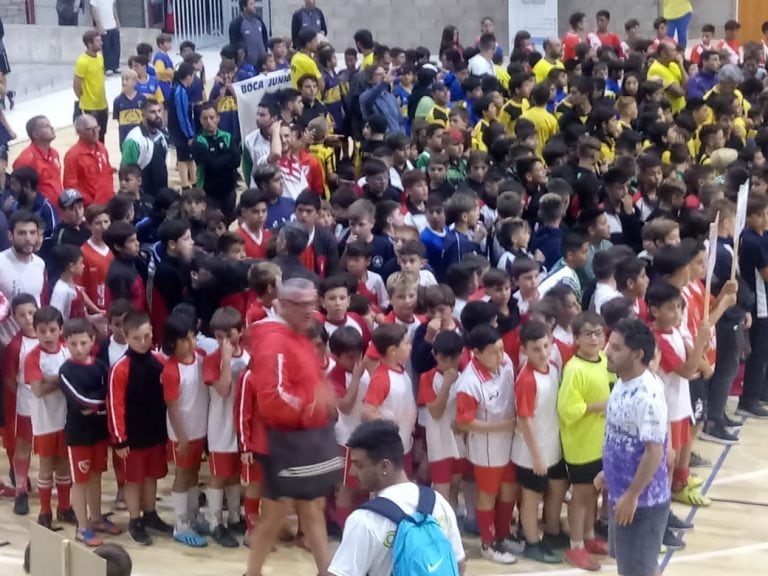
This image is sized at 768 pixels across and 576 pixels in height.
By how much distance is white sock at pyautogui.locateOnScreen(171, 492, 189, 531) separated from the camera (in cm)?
758

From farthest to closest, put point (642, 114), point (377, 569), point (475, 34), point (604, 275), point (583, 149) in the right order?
1. point (475, 34)
2. point (642, 114)
3. point (583, 149)
4. point (604, 275)
5. point (377, 569)

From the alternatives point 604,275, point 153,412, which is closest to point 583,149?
point 604,275

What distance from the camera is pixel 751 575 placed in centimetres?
716

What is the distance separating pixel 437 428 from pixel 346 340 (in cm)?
70

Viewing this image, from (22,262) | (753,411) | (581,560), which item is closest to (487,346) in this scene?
(581,560)

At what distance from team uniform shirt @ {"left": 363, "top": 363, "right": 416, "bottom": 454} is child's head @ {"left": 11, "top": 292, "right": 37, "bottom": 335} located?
6.89 feet

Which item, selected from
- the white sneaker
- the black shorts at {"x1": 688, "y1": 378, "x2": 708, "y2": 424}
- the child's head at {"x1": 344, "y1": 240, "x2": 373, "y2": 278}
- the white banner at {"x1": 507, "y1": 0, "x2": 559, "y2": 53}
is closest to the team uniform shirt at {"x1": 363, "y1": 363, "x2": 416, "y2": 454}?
the white sneaker

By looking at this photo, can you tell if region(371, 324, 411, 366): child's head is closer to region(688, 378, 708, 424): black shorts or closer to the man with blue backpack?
region(688, 378, 708, 424): black shorts

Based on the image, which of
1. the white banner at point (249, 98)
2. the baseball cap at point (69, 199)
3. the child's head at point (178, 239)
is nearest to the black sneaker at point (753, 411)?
the child's head at point (178, 239)

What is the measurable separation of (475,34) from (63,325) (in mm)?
17317

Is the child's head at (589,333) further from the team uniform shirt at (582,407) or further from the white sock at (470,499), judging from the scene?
the white sock at (470,499)

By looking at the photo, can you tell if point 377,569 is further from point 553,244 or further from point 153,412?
point 553,244

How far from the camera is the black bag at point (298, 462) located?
20.5ft

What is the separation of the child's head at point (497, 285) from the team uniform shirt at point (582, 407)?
2.33ft
